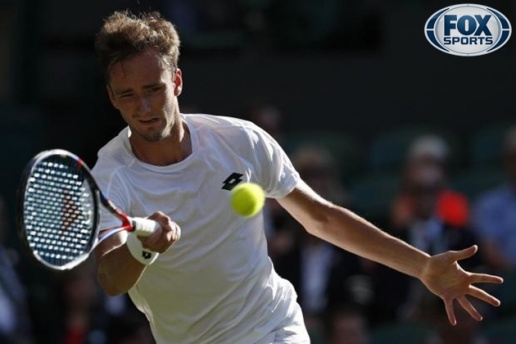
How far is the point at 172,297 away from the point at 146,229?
0.69m

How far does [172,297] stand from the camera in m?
5.45

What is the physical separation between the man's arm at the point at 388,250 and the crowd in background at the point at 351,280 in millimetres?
3241

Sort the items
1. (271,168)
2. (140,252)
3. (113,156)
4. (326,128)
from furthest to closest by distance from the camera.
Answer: (326,128), (271,168), (113,156), (140,252)

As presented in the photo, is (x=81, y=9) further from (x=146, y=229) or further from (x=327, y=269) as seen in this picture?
(x=146, y=229)

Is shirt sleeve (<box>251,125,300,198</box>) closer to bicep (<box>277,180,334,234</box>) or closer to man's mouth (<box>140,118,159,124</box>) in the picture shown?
bicep (<box>277,180,334,234</box>)

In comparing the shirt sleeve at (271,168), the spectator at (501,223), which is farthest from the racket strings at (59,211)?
the spectator at (501,223)

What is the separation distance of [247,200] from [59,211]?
26.6 inches

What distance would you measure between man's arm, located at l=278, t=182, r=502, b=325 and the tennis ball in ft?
1.96

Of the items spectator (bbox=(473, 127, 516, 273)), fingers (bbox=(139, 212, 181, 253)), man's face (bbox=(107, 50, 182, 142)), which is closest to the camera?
fingers (bbox=(139, 212, 181, 253))

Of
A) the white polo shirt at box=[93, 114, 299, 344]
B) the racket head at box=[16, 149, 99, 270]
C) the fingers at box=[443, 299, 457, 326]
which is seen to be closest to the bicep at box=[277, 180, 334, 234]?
the white polo shirt at box=[93, 114, 299, 344]

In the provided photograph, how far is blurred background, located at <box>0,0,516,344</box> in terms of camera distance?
9289 mm

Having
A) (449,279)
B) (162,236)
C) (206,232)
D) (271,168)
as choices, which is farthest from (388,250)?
(162,236)

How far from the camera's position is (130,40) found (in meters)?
5.25

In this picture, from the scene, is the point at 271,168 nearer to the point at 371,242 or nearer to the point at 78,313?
the point at 371,242
